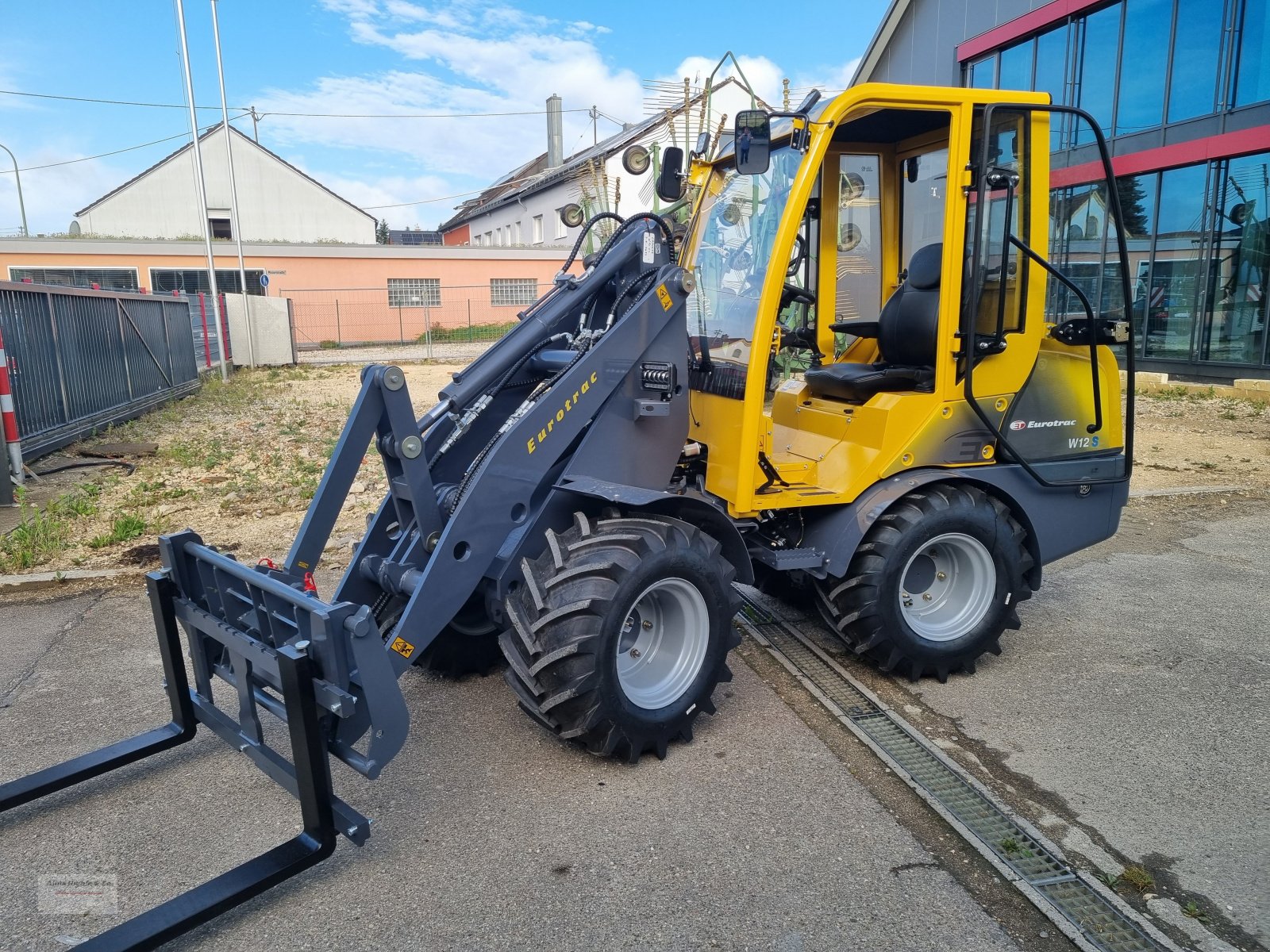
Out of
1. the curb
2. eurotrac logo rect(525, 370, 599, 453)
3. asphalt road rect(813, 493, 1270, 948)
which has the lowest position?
asphalt road rect(813, 493, 1270, 948)

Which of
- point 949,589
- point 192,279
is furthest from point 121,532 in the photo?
point 192,279

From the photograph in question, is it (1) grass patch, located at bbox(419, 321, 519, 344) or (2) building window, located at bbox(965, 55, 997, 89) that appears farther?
(1) grass patch, located at bbox(419, 321, 519, 344)

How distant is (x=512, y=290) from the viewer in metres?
34.1

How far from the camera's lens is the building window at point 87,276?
29469 mm

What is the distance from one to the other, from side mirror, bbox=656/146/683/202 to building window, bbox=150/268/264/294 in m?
29.1

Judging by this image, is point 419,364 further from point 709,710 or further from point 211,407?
point 709,710

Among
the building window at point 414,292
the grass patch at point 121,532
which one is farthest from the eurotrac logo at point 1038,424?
the building window at point 414,292

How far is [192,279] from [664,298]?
104 ft

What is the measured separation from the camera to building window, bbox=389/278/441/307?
3228 cm

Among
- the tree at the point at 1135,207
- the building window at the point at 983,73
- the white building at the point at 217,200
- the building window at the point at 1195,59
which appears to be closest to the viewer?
the building window at the point at 1195,59

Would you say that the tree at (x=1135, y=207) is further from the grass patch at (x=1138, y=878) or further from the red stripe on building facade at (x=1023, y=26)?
the grass patch at (x=1138, y=878)

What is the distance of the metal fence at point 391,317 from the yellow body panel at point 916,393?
1056 inches

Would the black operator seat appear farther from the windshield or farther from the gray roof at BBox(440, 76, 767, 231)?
the gray roof at BBox(440, 76, 767, 231)

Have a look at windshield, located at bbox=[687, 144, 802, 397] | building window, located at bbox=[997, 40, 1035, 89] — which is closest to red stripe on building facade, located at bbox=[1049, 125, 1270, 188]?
building window, located at bbox=[997, 40, 1035, 89]
